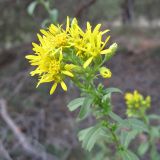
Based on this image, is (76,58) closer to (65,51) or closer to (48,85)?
(65,51)

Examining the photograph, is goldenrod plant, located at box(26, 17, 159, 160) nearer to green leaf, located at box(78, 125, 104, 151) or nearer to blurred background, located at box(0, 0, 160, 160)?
green leaf, located at box(78, 125, 104, 151)

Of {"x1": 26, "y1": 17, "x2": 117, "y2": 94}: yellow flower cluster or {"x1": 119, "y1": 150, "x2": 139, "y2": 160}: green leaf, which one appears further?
{"x1": 119, "y1": 150, "x2": 139, "y2": 160}: green leaf

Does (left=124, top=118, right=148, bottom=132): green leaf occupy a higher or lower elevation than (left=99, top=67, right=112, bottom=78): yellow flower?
lower

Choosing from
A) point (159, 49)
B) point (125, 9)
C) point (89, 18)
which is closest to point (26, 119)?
point (89, 18)

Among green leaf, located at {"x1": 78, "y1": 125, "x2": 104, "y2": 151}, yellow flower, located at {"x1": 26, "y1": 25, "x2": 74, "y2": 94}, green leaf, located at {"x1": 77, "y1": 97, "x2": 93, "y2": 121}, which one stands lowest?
green leaf, located at {"x1": 78, "y1": 125, "x2": 104, "y2": 151}

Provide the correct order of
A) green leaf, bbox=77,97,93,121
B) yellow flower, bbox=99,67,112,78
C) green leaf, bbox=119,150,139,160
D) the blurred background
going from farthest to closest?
the blurred background < green leaf, bbox=119,150,139,160 < green leaf, bbox=77,97,93,121 < yellow flower, bbox=99,67,112,78

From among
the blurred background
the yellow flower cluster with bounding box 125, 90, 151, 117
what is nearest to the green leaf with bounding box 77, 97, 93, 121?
the yellow flower cluster with bounding box 125, 90, 151, 117

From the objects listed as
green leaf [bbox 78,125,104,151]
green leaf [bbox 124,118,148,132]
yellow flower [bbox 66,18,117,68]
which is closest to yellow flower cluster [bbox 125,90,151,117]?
green leaf [bbox 124,118,148,132]

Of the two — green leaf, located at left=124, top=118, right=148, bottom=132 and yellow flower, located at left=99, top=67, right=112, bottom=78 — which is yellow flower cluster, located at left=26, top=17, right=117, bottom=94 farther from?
green leaf, located at left=124, top=118, right=148, bottom=132

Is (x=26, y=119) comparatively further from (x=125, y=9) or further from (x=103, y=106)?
(x=125, y=9)

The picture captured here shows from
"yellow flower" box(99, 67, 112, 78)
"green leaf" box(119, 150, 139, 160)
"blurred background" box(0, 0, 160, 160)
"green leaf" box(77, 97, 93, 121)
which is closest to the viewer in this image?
"yellow flower" box(99, 67, 112, 78)
